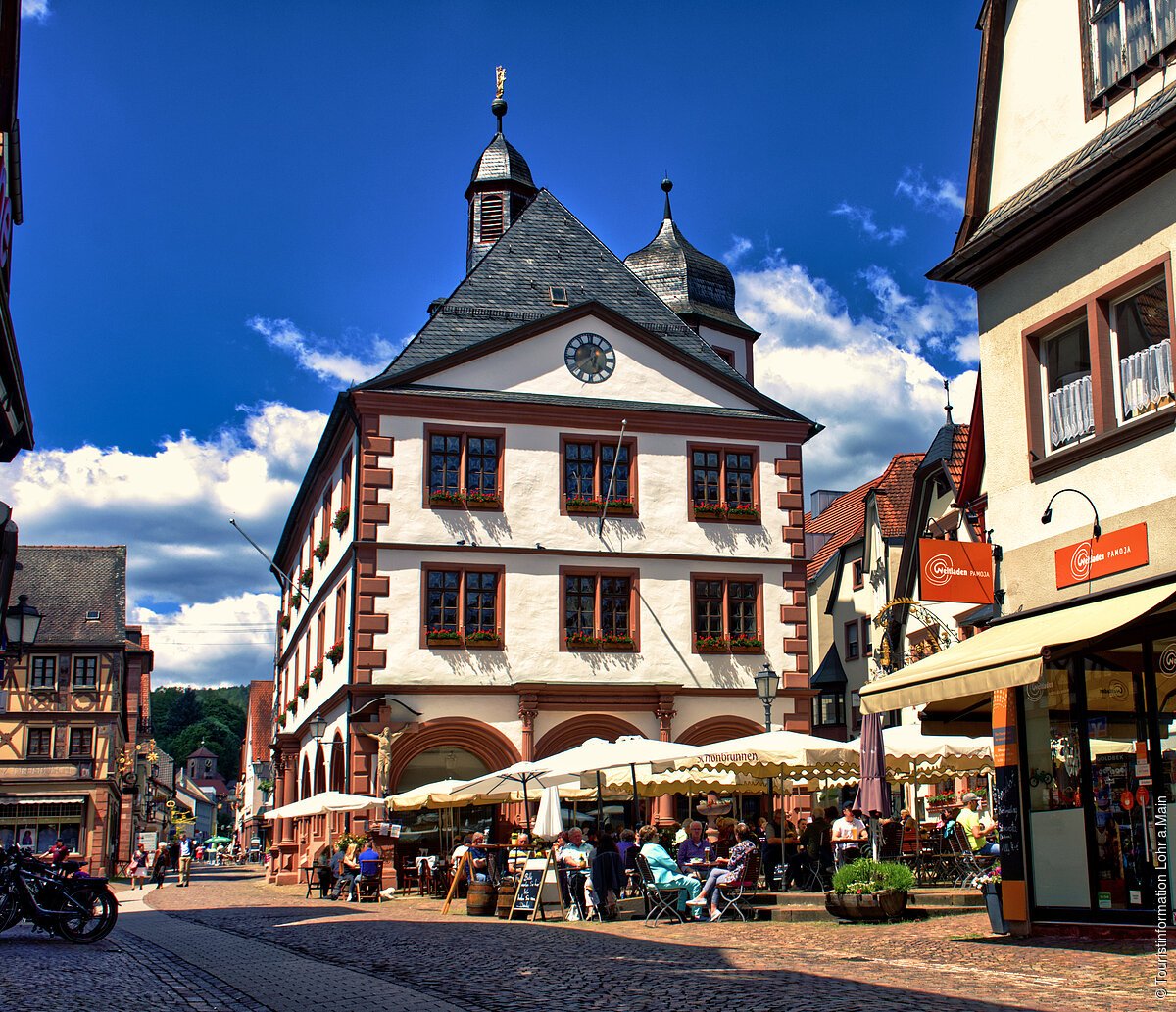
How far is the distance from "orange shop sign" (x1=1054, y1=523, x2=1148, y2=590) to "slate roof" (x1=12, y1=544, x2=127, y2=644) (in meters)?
49.8

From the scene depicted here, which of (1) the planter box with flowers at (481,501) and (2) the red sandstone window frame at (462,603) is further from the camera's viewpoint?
(1) the planter box with flowers at (481,501)

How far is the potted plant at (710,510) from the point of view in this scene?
3569cm

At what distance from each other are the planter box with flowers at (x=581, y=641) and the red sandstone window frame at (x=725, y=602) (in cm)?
241

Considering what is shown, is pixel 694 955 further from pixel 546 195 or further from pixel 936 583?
pixel 546 195

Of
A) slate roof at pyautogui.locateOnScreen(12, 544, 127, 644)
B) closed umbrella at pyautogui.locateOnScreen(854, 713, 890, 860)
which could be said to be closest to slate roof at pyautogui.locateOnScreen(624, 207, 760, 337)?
closed umbrella at pyautogui.locateOnScreen(854, 713, 890, 860)

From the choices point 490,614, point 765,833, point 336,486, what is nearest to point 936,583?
point 765,833

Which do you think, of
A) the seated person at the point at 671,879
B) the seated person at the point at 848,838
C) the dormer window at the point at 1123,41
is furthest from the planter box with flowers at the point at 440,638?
the dormer window at the point at 1123,41

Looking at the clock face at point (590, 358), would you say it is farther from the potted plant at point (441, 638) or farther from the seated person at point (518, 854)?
the seated person at point (518, 854)

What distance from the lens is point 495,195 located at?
46219 mm

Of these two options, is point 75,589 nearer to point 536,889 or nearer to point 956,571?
point 536,889

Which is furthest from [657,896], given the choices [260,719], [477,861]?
[260,719]

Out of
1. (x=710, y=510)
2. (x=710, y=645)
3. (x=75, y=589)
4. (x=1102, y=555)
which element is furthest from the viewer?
(x=75, y=589)

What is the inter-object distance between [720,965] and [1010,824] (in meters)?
3.90

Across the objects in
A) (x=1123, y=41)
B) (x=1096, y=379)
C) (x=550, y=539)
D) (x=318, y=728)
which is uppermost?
(x=1123, y=41)
